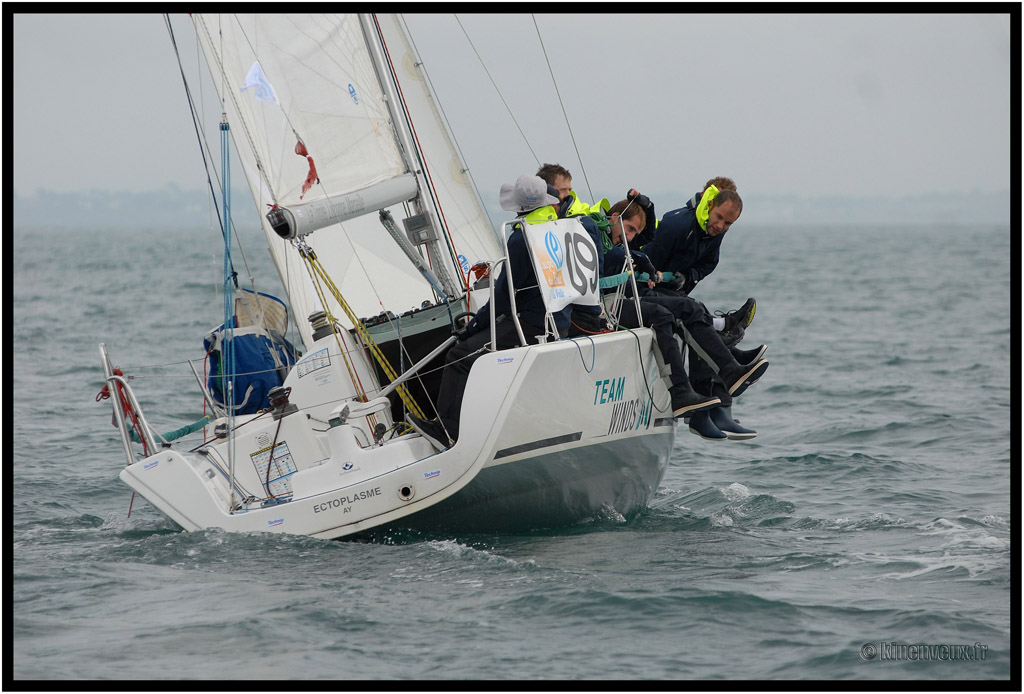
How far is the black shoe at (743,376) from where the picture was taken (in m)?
6.46

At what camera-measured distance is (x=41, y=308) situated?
80.0ft

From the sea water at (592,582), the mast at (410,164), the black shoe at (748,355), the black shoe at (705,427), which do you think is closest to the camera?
the sea water at (592,582)

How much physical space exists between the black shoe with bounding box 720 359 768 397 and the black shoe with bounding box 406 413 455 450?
1506 mm

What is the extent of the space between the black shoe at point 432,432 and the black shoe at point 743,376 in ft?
4.94

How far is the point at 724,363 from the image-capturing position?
21.3ft

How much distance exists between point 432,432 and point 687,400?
134cm

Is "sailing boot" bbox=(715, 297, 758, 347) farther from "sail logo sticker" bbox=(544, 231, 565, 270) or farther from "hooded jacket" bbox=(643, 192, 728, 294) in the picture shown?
"sail logo sticker" bbox=(544, 231, 565, 270)

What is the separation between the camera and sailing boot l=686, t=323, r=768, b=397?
646cm

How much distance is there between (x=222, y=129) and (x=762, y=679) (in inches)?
166

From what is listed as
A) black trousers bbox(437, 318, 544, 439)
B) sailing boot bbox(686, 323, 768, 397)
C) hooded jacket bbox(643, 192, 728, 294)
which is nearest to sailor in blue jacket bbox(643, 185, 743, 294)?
→ hooded jacket bbox(643, 192, 728, 294)

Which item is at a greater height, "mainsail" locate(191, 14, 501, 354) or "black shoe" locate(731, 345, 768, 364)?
"mainsail" locate(191, 14, 501, 354)

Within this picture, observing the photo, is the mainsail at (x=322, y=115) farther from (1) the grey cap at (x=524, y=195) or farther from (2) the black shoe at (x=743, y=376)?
(2) the black shoe at (x=743, y=376)

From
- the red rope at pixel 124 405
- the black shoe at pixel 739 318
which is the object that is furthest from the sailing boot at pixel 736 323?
the red rope at pixel 124 405

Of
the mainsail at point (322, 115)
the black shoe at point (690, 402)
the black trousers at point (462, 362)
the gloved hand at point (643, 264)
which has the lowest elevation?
the black shoe at point (690, 402)
